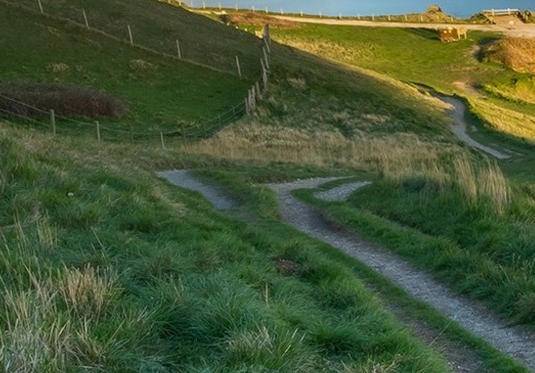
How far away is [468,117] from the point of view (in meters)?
52.6

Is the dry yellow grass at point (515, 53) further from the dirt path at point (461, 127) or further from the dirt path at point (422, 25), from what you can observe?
the dirt path at point (461, 127)

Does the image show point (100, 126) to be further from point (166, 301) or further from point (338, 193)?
point (166, 301)

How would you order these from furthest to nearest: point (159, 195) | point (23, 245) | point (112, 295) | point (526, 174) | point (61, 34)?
point (61, 34) < point (526, 174) < point (159, 195) < point (23, 245) < point (112, 295)

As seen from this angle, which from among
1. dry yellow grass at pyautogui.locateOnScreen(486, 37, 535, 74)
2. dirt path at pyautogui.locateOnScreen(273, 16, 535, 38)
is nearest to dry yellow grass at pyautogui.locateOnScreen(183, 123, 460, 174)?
dry yellow grass at pyautogui.locateOnScreen(486, 37, 535, 74)

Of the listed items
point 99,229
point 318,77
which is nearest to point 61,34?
point 318,77

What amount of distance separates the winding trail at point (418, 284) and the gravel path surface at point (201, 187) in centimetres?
3

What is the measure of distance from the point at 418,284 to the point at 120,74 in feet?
125

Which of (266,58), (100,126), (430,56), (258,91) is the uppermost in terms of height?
(266,58)

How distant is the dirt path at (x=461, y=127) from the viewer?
39.1 metres

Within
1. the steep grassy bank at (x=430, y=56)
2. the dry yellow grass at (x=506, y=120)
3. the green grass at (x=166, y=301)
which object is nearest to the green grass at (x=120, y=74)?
the dry yellow grass at (x=506, y=120)

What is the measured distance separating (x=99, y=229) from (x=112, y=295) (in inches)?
109

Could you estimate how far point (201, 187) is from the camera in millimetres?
19609

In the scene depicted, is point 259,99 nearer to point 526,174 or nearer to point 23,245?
point 526,174

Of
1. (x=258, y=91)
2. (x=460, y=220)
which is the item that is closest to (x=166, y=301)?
(x=460, y=220)
